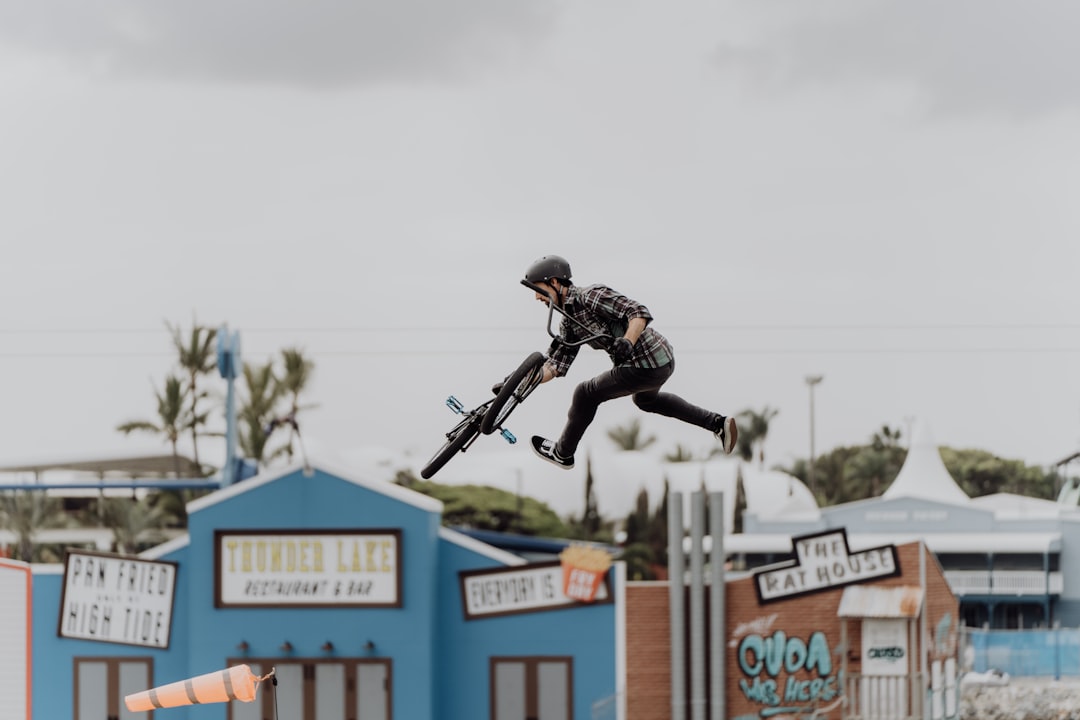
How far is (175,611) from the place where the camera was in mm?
47688

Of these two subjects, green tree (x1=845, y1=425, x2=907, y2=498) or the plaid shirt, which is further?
green tree (x1=845, y1=425, x2=907, y2=498)

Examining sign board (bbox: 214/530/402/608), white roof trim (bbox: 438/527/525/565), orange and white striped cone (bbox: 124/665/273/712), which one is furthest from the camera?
white roof trim (bbox: 438/527/525/565)

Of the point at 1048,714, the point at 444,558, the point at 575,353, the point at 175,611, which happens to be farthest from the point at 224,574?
the point at 575,353

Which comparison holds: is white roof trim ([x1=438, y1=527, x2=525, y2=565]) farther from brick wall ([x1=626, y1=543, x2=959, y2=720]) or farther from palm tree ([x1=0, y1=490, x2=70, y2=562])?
palm tree ([x1=0, y1=490, x2=70, y2=562])

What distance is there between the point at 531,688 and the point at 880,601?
941cm

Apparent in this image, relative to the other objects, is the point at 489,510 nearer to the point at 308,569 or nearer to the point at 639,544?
the point at 639,544

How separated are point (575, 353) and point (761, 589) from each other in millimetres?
37016

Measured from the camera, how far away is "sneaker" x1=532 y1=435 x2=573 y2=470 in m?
10.5

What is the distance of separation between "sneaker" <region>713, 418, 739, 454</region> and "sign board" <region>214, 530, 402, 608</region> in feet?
118

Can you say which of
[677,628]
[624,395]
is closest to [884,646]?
[677,628]

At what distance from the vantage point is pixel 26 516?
98.2m

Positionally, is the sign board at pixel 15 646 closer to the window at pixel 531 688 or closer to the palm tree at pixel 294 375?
the window at pixel 531 688

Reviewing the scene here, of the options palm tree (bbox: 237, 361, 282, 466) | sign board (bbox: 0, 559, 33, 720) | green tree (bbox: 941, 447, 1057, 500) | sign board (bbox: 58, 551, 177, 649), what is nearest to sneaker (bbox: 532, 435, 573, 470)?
sign board (bbox: 0, 559, 33, 720)

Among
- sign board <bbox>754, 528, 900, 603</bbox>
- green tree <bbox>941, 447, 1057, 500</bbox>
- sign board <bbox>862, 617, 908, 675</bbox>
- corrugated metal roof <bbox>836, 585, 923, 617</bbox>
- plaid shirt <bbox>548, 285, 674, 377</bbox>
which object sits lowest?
sign board <bbox>862, 617, 908, 675</bbox>
